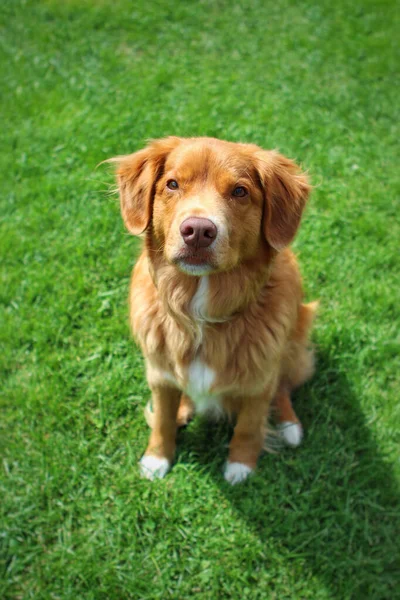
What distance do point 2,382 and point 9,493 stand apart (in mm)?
841

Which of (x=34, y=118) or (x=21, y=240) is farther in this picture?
(x=34, y=118)

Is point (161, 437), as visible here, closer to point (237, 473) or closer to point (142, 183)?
point (237, 473)

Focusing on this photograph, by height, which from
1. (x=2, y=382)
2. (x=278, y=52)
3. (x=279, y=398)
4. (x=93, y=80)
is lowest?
(x=2, y=382)

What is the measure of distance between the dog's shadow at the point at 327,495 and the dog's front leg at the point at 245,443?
7 centimetres

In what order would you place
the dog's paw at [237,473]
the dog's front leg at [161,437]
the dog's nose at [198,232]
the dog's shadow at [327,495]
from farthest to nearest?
the dog's paw at [237,473] → the dog's front leg at [161,437] → the dog's shadow at [327,495] → the dog's nose at [198,232]

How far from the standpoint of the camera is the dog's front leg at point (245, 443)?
3.27 meters

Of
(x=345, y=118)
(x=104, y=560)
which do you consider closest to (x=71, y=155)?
(x=345, y=118)

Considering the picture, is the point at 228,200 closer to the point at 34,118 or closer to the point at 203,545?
the point at 203,545

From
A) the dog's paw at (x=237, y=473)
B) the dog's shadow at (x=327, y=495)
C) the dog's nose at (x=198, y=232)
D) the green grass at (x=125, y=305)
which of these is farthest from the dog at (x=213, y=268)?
the green grass at (x=125, y=305)

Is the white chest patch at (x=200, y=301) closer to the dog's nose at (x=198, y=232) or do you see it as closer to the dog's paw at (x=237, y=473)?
the dog's nose at (x=198, y=232)

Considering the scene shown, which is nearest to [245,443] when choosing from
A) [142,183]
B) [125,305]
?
[125,305]

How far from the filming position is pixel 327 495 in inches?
133

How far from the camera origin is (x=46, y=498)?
3348mm

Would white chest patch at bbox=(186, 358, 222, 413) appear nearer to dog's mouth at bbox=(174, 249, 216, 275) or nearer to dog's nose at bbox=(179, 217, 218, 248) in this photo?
dog's mouth at bbox=(174, 249, 216, 275)
